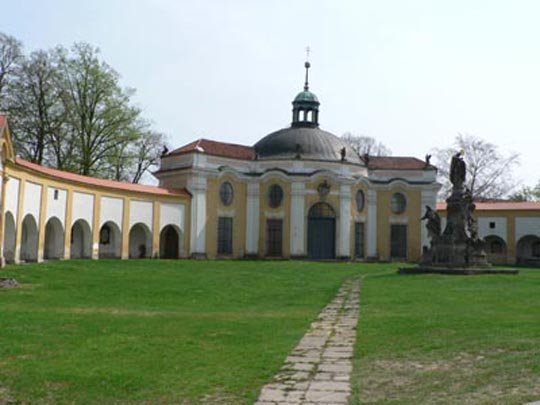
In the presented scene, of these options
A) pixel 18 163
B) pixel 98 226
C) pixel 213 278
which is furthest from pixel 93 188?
pixel 213 278

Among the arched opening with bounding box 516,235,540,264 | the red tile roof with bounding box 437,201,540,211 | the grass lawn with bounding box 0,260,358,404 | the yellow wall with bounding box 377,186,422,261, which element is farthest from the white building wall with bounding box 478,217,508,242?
the grass lawn with bounding box 0,260,358,404

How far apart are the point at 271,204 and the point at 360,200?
21.5ft

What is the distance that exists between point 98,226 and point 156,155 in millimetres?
17354

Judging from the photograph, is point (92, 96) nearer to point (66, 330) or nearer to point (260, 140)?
point (260, 140)

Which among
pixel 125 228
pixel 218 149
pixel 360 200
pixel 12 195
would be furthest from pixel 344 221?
pixel 12 195

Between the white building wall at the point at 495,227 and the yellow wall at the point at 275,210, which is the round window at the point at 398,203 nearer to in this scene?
the white building wall at the point at 495,227

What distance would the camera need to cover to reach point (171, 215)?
44562mm

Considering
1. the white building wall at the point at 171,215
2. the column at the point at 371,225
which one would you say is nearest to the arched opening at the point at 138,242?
the white building wall at the point at 171,215

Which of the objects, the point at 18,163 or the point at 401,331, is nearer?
the point at 401,331

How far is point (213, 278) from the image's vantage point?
26844 millimetres

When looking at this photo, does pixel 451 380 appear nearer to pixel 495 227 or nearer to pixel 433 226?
pixel 433 226

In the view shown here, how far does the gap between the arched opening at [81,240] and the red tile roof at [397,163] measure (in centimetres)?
2215

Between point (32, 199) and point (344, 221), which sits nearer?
point (32, 199)

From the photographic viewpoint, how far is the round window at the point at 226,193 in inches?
1877
